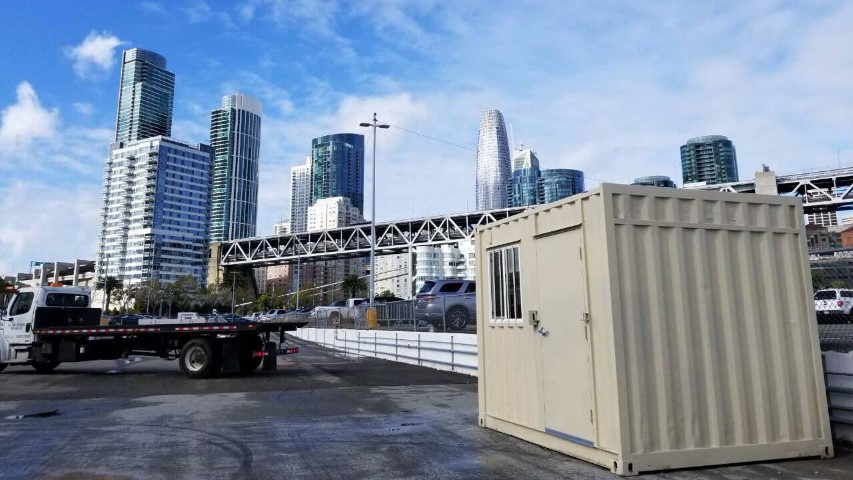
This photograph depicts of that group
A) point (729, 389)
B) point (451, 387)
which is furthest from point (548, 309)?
point (451, 387)

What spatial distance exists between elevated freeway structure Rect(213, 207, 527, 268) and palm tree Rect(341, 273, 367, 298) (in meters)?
8.03

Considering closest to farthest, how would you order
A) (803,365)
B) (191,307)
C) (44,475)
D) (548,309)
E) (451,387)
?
(44,475), (803,365), (548,309), (451,387), (191,307)

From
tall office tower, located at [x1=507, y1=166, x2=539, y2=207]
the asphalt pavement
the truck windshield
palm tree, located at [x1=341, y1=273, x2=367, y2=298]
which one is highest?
tall office tower, located at [x1=507, y1=166, x2=539, y2=207]

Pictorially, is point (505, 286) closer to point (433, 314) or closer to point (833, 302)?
point (833, 302)

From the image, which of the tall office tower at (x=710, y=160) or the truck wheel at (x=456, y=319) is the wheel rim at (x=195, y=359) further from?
the tall office tower at (x=710, y=160)

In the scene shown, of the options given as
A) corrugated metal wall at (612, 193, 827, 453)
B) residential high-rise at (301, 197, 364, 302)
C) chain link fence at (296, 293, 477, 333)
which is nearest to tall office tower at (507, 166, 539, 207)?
residential high-rise at (301, 197, 364, 302)

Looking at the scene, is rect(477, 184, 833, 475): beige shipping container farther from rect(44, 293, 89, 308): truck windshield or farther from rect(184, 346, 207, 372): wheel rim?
rect(44, 293, 89, 308): truck windshield

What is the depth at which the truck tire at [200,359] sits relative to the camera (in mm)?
14016

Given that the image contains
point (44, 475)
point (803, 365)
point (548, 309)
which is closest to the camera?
point (44, 475)

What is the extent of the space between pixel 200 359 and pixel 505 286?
9.95 meters

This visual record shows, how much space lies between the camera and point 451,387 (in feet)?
39.3

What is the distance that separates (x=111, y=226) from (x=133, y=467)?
6818 inches

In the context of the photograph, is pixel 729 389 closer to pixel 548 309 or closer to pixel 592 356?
pixel 592 356

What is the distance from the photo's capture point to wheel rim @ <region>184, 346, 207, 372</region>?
14211 millimetres
